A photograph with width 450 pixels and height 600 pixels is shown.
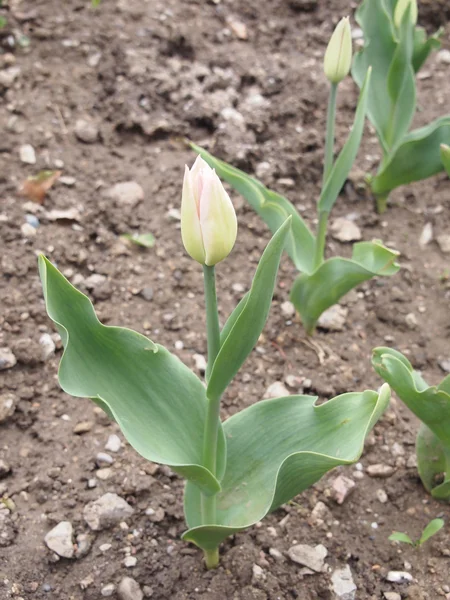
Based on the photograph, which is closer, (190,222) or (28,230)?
(190,222)

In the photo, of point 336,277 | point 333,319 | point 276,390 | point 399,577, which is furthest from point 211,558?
point 333,319

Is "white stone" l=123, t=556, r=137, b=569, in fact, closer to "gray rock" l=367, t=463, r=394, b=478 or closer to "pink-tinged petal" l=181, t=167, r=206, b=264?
"gray rock" l=367, t=463, r=394, b=478

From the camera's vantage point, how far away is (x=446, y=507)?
1.82m

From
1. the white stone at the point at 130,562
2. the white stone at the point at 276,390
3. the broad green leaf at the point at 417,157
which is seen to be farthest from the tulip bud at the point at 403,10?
the white stone at the point at 130,562

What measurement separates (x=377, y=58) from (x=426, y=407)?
4.48ft

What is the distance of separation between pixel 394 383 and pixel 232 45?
200 cm

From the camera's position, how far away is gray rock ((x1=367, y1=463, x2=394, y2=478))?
1.89 meters

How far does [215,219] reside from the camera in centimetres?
113

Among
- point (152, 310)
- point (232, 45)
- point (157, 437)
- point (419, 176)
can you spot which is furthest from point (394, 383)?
point (232, 45)

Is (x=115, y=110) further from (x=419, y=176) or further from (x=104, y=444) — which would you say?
(x=104, y=444)

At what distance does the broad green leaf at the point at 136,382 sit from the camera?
134cm

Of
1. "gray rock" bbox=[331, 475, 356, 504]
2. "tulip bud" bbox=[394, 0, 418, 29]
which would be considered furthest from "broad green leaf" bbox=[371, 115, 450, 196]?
"gray rock" bbox=[331, 475, 356, 504]

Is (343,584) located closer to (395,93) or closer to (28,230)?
(28,230)

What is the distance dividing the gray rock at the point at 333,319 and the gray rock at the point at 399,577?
2.56 feet
